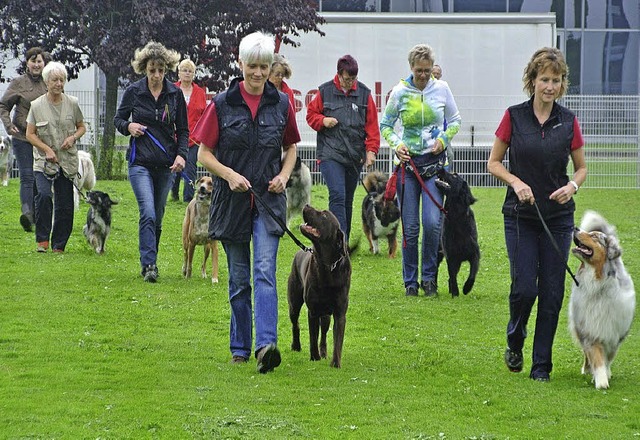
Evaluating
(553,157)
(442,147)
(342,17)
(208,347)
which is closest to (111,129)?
(342,17)

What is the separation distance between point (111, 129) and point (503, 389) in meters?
18.9

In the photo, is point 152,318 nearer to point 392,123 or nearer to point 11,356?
point 11,356

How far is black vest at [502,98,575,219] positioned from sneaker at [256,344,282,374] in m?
1.69

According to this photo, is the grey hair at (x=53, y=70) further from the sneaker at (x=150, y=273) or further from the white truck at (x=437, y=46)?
the white truck at (x=437, y=46)

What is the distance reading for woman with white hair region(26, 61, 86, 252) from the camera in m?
13.2

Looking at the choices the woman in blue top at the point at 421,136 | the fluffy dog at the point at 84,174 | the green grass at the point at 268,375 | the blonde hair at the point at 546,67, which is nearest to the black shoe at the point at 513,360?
the green grass at the point at 268,375

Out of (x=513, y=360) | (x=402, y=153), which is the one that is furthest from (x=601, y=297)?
(x=402, y=153)

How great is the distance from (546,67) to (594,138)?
A: 1920 cm

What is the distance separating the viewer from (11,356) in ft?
27.3

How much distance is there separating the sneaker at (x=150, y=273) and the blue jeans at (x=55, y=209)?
6.83 ft

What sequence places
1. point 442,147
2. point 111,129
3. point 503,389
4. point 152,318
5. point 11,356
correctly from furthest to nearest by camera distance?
point 111,129 → point 442,147 → point 152,318 → point 11,356 → point 503,389

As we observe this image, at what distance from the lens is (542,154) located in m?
7.53

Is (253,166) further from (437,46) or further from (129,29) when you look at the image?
(437,46)

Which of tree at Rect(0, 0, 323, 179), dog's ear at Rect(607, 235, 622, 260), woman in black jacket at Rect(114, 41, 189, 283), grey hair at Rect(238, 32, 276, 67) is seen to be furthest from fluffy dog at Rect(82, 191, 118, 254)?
tree at Rect(0, 0, 323, 179)
